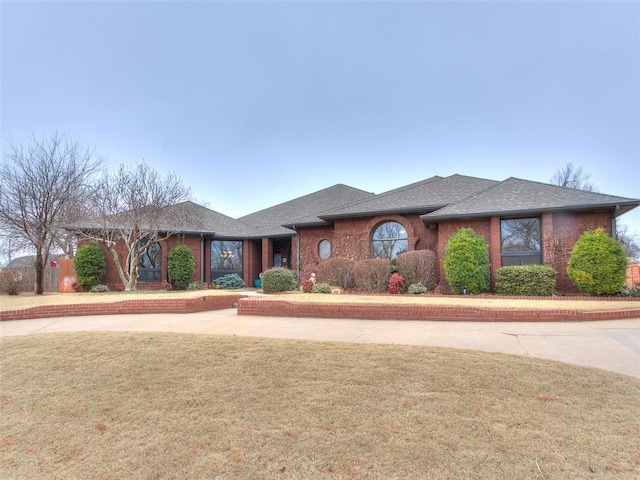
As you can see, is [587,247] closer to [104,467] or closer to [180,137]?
[104,467]

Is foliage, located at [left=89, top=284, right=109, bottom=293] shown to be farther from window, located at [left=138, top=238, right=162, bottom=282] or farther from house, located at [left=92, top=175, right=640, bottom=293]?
window, located at [left=138, top=238, right=162, bottom=282]

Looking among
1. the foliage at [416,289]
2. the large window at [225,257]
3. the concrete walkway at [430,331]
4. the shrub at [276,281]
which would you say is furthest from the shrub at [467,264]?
the large window at [225,257]

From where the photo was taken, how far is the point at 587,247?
40.1 feet

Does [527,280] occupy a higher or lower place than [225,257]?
lower

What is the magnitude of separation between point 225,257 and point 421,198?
1197cm

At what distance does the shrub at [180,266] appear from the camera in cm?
1875

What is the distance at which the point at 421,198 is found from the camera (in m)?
17.4

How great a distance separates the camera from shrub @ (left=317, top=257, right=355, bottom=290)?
50.2ft

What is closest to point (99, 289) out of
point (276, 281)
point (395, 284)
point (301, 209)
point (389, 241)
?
point (276, 281)

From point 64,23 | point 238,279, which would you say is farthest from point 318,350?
point 238,279

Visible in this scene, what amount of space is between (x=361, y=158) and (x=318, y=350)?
1963 cm

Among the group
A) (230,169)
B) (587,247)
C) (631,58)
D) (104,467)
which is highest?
(631,58)

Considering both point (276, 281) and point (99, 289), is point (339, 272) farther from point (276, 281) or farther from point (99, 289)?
point (99, 289)

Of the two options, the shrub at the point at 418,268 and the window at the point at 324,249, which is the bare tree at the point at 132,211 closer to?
the window at the point at 324,249
